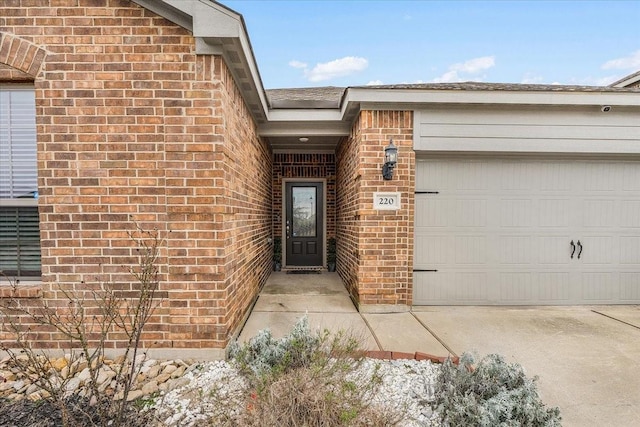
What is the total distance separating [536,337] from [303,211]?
4.95m

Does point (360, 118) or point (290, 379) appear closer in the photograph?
point (290, 379)

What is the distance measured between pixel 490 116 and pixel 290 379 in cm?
414

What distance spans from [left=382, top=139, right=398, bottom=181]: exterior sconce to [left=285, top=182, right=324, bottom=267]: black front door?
3.14m

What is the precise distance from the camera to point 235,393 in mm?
2066

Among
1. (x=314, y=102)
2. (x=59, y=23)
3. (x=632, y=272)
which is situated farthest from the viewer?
(x=314, y=102)

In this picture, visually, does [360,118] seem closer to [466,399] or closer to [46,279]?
[466,399]

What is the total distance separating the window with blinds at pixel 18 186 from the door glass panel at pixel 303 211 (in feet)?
15.3

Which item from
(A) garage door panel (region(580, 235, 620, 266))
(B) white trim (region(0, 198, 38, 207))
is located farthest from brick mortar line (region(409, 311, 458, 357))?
(B) white trim (region(0, 198, 38, 207))

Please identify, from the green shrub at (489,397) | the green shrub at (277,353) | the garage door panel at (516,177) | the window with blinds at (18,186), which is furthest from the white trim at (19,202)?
the garage door panel at (516,177)

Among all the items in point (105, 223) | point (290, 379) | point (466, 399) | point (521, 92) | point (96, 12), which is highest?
point (96, 12)

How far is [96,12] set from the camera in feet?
8.35

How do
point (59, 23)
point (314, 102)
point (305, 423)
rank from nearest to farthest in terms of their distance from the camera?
1. point (305, 423)
2. point (59, 23)
3. point (314, 102)

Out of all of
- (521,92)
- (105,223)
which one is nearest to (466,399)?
(105,223)

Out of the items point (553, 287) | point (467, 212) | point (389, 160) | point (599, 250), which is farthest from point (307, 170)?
point (599, 250)
